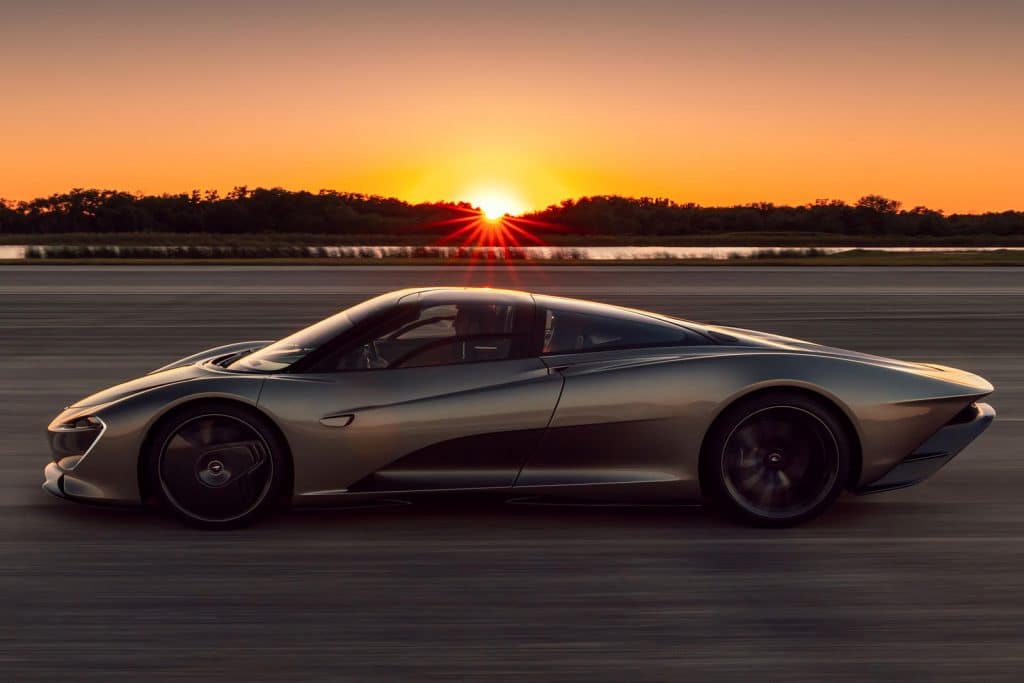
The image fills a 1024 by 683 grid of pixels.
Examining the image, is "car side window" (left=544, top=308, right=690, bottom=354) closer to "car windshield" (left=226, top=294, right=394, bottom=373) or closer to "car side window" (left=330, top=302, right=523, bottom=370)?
"car side window" (left=330, top=302, right=523, bottom=370)

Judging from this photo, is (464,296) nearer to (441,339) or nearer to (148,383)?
(441,339)

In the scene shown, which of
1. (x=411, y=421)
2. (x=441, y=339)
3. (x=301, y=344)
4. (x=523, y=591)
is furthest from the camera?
(x=301, y=344)

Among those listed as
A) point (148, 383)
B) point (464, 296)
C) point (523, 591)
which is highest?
point (464, 296)

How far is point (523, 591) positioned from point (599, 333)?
58.2 inches

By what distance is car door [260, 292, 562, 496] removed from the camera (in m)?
5.16

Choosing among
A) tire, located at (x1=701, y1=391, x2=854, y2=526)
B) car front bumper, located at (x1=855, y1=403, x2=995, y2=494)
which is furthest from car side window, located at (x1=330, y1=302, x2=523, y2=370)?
car front bumper, located at (x1=855, y1=403, x2=995, y2=494)

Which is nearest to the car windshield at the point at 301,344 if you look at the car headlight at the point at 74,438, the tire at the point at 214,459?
the tire at the point at 214,459

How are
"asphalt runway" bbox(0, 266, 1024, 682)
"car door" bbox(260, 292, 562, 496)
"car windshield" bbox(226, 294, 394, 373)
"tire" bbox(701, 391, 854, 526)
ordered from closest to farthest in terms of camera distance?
1. "asphalt runway" bbox(0, 266, 1024, 682)
2. "car door" bbox(260, 292, 562, 496)
3. "tire" bbox(701, 391, 854, 526)
4. "car windshield" bbox(226, 294, 394, 373)

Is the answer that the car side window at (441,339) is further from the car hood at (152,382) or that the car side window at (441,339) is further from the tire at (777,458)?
the tire at (777,458)

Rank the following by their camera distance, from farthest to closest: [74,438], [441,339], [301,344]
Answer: [301,344] → [441,339] → [74,438]

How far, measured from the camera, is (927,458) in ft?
18.0

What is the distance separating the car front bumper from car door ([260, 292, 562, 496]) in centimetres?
163

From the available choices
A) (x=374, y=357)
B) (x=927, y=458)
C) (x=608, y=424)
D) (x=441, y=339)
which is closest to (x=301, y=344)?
(x=374, y=357)

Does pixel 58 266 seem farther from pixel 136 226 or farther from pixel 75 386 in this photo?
pixel 136 226
